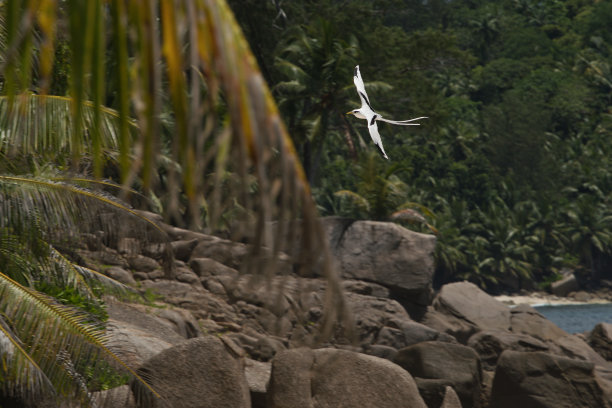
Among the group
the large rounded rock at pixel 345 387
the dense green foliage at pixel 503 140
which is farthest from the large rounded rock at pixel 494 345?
the dense green foliage at pixel 503 140

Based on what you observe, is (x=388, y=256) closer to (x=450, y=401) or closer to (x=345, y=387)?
(x=450, y=401)

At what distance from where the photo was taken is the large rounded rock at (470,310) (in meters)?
23.4

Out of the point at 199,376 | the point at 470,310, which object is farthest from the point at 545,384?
the point at 470,310

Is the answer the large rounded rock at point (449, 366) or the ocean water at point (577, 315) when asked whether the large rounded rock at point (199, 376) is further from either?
the ocean water at point (577, 315)

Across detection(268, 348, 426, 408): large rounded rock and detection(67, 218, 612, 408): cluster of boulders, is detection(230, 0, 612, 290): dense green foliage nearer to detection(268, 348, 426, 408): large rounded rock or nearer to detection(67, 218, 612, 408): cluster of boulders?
detection(67, 218, 612, 408): cluster of boulders

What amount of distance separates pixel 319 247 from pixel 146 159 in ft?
1.11

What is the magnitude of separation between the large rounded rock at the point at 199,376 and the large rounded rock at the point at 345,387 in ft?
1.91

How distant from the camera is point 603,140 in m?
68.6

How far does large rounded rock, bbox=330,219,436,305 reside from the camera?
22.2 metres

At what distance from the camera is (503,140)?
6500 centimetres

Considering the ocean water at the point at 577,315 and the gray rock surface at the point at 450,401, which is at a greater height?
the gray rock surface at the point at 450,401

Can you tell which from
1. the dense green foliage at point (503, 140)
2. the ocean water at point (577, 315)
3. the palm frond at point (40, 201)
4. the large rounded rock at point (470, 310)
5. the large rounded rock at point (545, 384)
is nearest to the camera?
the palm frond at point (40, 201)

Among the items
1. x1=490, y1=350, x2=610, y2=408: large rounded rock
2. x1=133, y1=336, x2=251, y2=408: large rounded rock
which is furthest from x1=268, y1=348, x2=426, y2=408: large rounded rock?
x1=490, y1=350, x2=610, y2=408: large rounded rock

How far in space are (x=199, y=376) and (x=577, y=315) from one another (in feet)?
142
